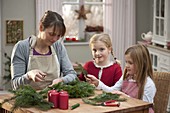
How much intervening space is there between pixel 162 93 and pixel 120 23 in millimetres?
4374

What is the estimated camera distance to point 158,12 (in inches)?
265

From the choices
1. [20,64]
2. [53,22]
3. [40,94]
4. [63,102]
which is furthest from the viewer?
[20,64]

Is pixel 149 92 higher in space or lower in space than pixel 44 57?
lower

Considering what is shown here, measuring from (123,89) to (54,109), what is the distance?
79 centimetres

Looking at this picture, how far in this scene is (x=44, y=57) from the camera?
3.53 m

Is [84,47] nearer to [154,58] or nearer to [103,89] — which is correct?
[154,58]

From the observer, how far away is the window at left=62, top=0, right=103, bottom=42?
25.6ft

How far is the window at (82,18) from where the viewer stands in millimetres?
7793

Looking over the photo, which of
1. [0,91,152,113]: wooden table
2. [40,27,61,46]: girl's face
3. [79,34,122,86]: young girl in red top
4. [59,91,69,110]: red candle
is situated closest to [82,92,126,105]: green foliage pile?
[0,91,152,113]: wooden table

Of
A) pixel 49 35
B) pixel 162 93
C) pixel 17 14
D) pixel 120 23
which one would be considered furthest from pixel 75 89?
pixel 120 23

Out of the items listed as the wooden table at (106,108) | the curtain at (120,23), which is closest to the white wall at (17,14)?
the curtain at (120,23)

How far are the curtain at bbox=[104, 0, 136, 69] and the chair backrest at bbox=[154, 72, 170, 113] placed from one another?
4.27 meters

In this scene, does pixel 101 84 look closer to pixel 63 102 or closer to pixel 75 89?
pixel 75 89

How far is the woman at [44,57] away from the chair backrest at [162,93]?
0.65 metres
